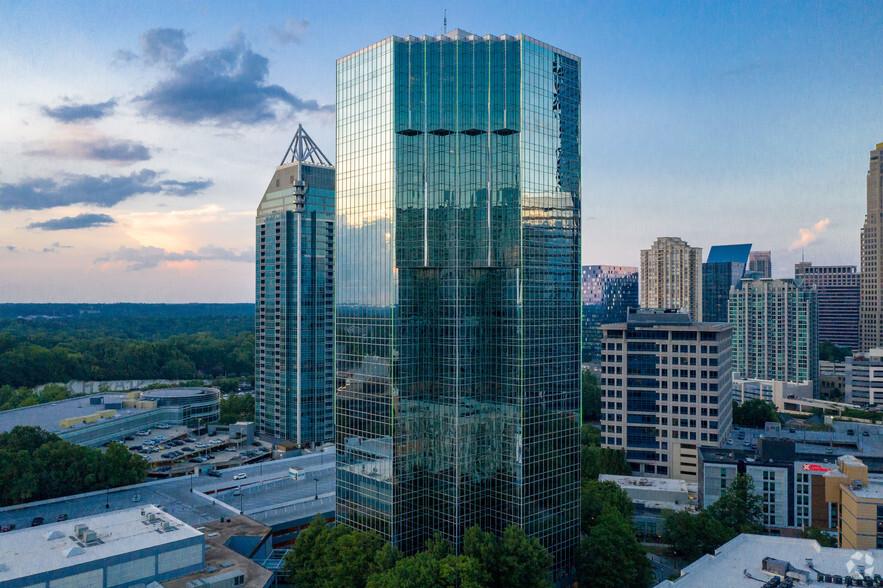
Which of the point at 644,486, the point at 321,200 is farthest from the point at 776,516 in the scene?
the point at 321,200

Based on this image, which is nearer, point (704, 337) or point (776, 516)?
point (776, 516)

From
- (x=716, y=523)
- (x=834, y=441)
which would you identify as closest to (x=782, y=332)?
(x=834, y=441)

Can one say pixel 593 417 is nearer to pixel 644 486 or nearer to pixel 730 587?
pixel 644 486

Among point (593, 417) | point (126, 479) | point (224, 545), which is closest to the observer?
point (224, 545)

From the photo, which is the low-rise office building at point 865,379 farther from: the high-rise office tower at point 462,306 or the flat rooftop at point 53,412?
the flat rooftop at point 53,412

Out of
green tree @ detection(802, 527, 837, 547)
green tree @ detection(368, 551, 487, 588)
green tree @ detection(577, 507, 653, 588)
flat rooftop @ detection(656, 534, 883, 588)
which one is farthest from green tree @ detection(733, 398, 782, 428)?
green tree @ detection(368, 551, 487, 588)

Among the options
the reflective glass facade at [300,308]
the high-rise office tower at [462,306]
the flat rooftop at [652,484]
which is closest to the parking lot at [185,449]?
the reflective glass facade at [300,308]
